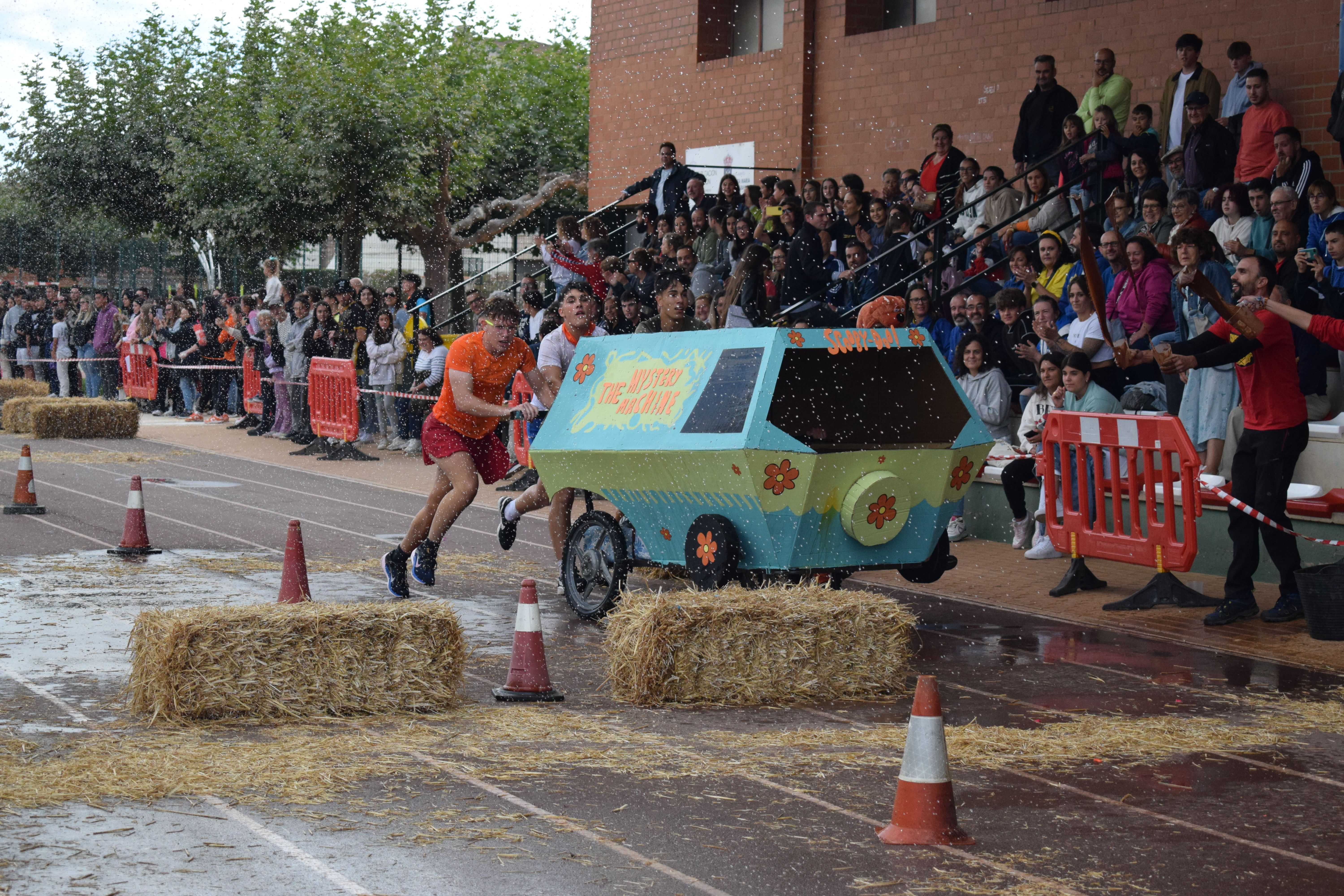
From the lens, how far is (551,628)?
10172 millimetres

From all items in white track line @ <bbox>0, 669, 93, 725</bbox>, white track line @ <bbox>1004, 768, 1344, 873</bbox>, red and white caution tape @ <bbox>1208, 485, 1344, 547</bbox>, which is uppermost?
red and white caution tape @ <bbox>1208, 485, 1344, 547</bbox>

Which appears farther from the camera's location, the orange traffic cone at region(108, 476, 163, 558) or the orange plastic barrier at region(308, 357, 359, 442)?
the orange plastic barrier at region(308, 357, 359, 442)

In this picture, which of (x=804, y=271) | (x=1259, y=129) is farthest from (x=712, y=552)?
(x=804, y=271)

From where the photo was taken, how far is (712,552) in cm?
940

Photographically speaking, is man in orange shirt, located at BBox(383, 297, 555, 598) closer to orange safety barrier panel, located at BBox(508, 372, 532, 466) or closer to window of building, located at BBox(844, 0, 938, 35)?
orange safety barrier panel, located at BBox(508, 372, 532, 466)

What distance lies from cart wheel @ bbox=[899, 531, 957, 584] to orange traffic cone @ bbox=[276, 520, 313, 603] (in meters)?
3.58

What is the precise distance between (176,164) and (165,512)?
80.1 ft

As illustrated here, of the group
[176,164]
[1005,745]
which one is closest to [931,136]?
[1005,745]

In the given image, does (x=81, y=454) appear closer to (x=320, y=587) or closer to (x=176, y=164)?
(x=320, y=587)

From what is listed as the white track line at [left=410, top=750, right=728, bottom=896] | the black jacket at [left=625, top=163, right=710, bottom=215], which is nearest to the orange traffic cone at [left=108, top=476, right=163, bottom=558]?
the white track line at [left=410, top=750, right=728, bottom=896]

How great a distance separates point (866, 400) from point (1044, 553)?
4.41 metres

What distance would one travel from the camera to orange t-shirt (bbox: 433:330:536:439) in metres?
10.8

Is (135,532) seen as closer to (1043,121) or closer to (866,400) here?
(866,400)

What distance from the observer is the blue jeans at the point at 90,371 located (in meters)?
33.8
